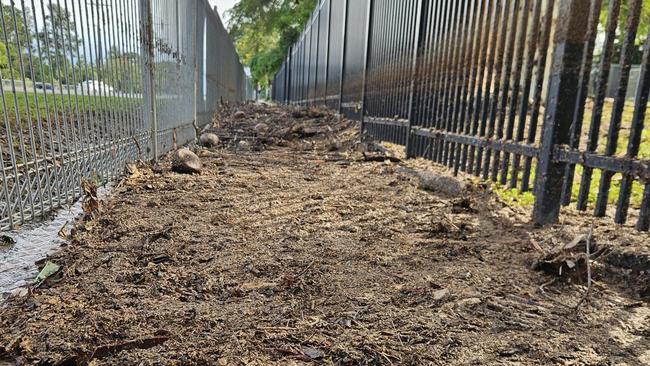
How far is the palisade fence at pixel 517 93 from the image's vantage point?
7.25 feet

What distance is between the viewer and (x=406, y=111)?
525cm

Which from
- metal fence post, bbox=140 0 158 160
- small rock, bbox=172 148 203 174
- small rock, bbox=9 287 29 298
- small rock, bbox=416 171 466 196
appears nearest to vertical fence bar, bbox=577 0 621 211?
small rock, bbox=416 171 466 196

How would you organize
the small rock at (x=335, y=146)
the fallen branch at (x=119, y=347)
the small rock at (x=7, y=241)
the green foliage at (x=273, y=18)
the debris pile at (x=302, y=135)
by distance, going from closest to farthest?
the fallen branch at (x=119, y=347) → the small rock at (x=7, y=241) → the small rock at (x=335, y=146) → the debris pile at (x=302, y=135) → the green foliage at (x=273, y=18)

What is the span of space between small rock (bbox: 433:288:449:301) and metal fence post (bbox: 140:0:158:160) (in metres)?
3.44

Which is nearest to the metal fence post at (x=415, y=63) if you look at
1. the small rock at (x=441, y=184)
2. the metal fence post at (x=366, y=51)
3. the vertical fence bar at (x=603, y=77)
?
the small rock at (x=441, y=184)

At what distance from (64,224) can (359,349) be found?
1742 millimetres

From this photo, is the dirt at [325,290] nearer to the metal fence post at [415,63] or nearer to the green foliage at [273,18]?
the metal fence post at [415,63]

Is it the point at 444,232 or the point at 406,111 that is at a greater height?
the point at 406,111

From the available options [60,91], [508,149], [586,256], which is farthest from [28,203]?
[508,149]

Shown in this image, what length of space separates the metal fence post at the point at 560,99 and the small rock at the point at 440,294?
1160mm

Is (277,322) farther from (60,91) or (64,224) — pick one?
(60,91)

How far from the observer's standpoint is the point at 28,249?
1919 mm

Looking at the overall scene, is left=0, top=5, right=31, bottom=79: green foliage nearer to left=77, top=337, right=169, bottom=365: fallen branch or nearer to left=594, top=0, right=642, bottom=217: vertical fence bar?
left=77, top=337, right=169, bottom=365: fallen branch

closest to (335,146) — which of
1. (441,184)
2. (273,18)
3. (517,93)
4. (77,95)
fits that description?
(441,184)
